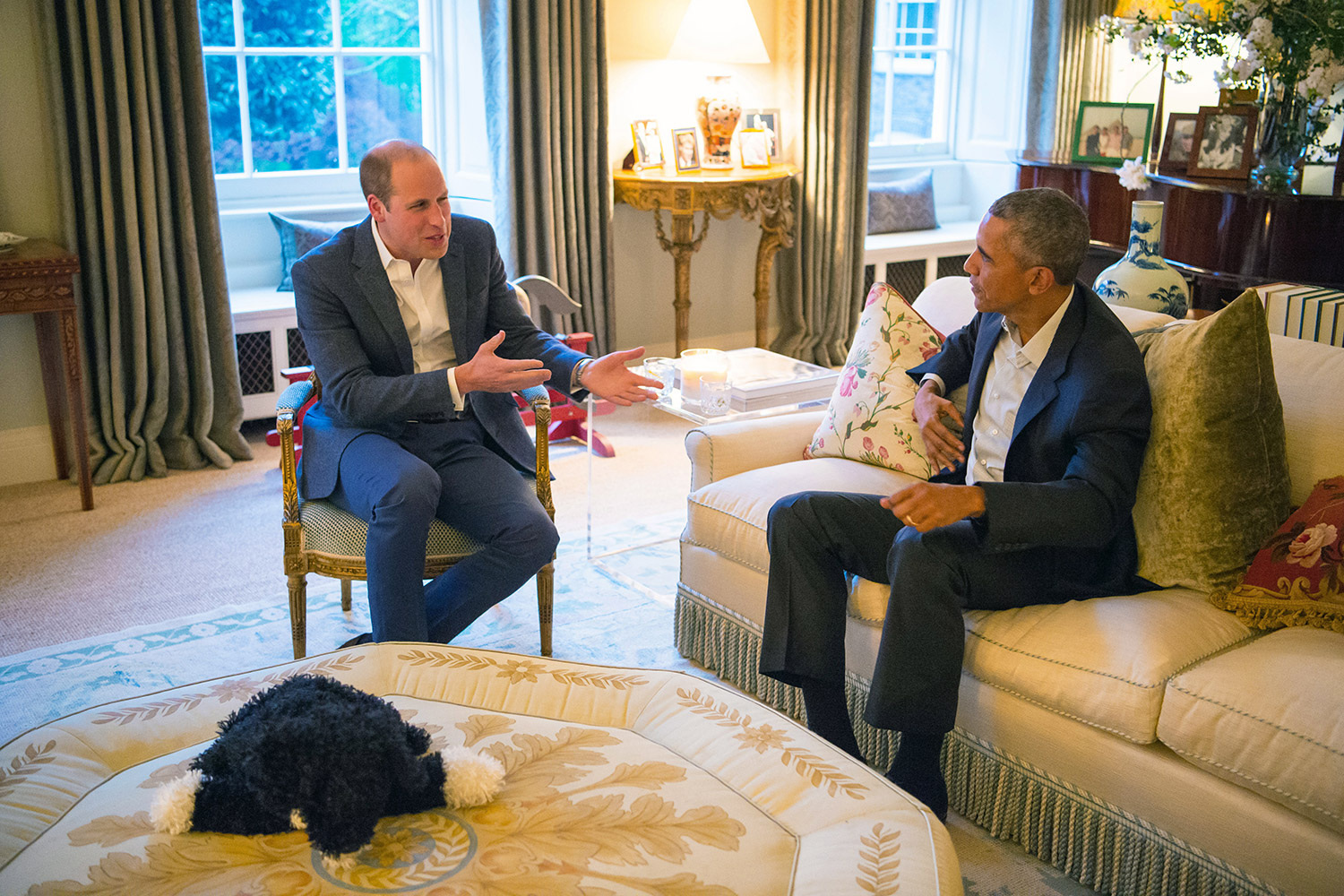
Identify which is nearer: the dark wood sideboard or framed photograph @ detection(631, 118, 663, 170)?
the dark wood sideboard

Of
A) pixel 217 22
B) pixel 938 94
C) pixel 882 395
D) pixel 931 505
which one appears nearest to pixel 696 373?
pixel 882 395

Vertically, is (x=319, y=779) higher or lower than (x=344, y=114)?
lower

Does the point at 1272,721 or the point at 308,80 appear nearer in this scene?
the point at 1272,721

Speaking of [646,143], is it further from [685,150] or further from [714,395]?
[714,395]

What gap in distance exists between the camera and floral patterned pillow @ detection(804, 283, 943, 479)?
2.54 m

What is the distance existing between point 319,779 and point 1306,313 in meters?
2.13

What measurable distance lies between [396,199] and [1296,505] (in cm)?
187

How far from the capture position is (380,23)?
4730 millimetres

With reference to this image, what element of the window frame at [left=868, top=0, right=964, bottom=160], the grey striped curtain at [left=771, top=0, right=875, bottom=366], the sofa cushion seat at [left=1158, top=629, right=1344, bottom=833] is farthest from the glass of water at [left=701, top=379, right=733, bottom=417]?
the window frame at [left=868, top=0, right=964, bottom=160]

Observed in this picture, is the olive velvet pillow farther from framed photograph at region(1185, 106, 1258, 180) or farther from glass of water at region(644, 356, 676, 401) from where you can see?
framed photograph at region(1185, 106, 1258, 180)

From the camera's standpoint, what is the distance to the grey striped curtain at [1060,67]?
6.12m

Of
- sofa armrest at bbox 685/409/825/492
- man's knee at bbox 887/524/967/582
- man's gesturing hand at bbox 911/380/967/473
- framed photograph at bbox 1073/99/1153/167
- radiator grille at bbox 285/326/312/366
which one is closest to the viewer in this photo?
man's knee at bbox 887/524/967/582

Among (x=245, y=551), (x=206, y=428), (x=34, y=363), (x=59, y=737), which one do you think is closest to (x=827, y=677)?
(x=59, y=737)

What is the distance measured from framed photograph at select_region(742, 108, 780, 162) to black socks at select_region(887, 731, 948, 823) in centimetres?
368
